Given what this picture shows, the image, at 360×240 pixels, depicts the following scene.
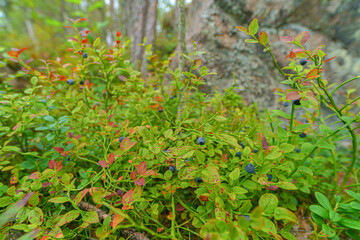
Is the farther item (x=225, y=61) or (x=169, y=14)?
(x=169, y=14)

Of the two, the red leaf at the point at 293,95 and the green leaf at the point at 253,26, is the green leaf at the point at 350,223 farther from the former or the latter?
the green leaf at the point at 253,26

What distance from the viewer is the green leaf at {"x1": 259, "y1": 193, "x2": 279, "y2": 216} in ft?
1.79

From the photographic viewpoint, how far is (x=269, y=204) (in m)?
0.55

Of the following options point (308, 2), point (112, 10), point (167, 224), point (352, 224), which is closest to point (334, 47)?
point (308, 2)

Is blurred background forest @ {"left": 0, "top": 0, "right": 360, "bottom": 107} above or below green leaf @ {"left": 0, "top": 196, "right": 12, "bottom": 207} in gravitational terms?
above

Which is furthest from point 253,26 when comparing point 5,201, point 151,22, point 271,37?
point 151,22

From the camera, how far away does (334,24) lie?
206cm

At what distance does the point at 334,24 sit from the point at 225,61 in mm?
1333

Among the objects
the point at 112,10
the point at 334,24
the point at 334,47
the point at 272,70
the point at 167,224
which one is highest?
the point at 112,10

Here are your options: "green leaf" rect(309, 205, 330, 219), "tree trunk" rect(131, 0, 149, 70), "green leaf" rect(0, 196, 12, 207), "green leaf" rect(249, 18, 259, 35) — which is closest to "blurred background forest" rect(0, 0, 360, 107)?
"tree trunk" rect(131, 0, 149, 70)

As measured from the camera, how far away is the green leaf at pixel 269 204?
21.5 inches

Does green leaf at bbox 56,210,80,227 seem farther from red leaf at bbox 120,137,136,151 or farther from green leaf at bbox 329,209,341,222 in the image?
green leaf at bbox 329,209,341,222

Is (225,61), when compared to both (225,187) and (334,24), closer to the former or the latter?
(334,24)

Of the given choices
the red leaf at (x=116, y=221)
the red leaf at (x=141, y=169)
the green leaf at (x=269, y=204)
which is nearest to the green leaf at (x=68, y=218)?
the red leaf at (x=116, y=221)
